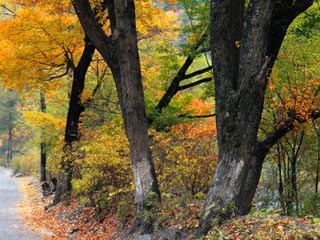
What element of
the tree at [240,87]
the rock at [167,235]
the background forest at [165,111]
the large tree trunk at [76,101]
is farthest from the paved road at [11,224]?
the tree at [240,87]

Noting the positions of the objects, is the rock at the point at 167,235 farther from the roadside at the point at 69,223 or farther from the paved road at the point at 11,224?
the paved road at the point at 11,224

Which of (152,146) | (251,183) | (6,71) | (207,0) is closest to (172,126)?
(152,146)

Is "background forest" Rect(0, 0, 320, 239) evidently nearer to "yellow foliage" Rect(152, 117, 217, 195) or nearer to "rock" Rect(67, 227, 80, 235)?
"yellow foliage" Rect(152, 117, 217, 195)

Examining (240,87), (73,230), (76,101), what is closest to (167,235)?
(240,87)

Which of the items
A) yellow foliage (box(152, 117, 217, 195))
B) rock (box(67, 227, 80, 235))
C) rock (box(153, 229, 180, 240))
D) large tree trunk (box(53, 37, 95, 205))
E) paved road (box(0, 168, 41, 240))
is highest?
large tree trunk (box(53, 37, 95, 205))

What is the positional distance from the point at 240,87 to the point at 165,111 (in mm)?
5809

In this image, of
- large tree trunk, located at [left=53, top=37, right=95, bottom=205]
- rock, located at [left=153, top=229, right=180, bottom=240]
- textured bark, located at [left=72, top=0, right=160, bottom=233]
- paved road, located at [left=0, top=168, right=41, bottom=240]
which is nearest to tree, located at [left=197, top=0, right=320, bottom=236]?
rock, located at [left=153, top=229, right=180, bottom=240]

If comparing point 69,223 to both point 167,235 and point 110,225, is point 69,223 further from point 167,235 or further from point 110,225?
point 167,235

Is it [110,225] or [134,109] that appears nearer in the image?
[134,109]

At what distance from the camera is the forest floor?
15.0 feet

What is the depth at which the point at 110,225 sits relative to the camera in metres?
9.42

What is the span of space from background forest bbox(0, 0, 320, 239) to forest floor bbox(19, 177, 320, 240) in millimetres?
254

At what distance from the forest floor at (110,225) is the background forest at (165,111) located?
0.25 meters

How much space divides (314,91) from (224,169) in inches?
111
